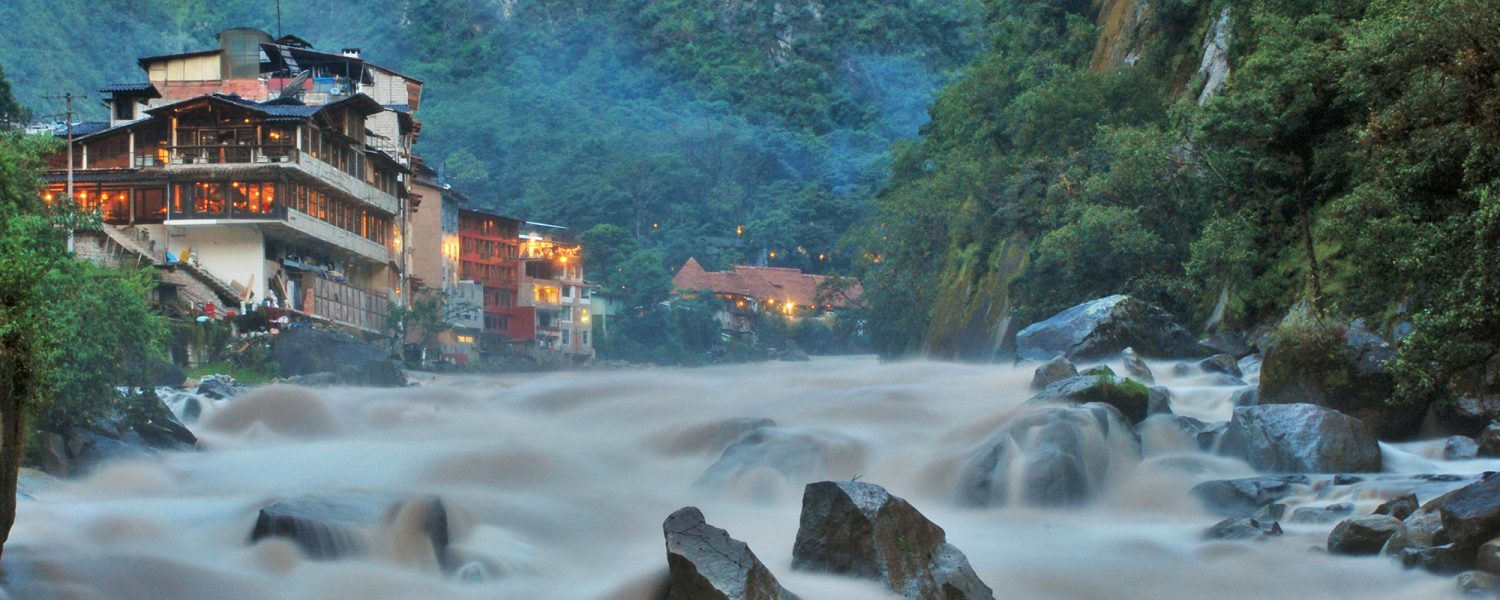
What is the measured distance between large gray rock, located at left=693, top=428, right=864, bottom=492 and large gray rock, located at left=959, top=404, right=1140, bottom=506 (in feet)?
9.04

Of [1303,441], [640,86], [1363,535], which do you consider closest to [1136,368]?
[1303,441]

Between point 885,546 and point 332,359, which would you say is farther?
point 332,359

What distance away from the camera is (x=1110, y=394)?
26.3 meters

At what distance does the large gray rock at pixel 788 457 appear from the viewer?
2480 cm

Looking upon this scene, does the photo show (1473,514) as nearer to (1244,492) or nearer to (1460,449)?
(1244,492)

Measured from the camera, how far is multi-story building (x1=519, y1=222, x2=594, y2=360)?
9856cm

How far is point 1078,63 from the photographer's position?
59656 millimetres

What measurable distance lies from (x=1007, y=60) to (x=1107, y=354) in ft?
88.6

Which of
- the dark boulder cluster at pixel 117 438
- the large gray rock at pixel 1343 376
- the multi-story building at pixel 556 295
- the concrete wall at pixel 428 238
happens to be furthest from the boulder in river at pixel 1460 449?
the multi-story building at pixel 556 295

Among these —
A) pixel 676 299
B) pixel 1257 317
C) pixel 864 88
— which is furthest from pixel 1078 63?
pixel 864 88

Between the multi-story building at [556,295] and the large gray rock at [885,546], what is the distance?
81.0 metres

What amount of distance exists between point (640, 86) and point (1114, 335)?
133 metres

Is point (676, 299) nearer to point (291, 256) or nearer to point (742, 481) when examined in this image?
point (291, 256)

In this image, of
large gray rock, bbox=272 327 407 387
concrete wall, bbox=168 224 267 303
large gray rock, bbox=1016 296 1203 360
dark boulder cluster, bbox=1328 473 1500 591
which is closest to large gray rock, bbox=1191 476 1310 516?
dark boulder cluster, bbox=1328 473 1500 591
